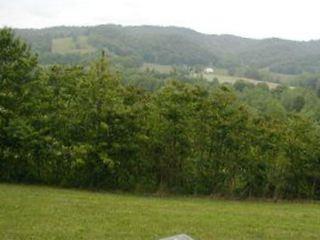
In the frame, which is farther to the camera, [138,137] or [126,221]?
[138,137]

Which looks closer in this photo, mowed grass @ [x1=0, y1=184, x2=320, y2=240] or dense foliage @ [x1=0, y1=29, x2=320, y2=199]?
mowed grass @ [x1=0, y1=184, x2=320, y2=240]

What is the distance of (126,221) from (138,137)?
1787 centimetres

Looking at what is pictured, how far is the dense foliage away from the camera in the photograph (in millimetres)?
40875

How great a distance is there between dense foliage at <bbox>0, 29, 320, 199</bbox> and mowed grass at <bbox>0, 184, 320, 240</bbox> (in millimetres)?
9625

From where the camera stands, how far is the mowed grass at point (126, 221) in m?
21.3

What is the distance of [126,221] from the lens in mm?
24297

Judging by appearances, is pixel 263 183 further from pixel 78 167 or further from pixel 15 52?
pixel 15 52

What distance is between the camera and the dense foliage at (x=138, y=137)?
40.9m

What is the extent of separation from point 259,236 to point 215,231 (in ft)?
6.17

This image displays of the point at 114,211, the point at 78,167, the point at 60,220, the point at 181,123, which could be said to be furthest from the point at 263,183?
the point at 60,220

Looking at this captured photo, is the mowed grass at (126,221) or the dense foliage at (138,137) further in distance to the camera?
the dense foliage at (138,137)

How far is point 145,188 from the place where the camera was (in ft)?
145

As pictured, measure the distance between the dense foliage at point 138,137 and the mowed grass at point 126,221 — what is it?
9625mm

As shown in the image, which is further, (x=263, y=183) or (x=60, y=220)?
(x=263, y=183)
